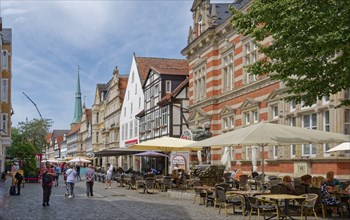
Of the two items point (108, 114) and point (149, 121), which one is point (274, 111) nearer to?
point (149, 121)

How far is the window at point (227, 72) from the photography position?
33.1 meters

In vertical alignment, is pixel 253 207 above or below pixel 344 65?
below

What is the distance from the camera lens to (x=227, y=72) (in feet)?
111

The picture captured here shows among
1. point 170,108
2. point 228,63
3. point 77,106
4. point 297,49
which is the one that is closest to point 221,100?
point 228,63

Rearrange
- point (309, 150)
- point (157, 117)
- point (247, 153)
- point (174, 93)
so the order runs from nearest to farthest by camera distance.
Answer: point (309, 150), point (247, 153), point (174, 93), point (157, 117)

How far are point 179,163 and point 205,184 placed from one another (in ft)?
38.9

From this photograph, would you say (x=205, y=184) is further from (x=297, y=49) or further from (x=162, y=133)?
(x=162, y=133)

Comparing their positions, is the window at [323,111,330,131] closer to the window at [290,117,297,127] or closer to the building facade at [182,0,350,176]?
the building facade at [182,0,350,176]

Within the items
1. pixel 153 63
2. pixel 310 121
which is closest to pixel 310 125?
pixel 310 121

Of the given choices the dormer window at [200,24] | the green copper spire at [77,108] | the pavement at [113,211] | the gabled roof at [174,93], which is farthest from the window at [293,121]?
the green copper spire at [77,108]

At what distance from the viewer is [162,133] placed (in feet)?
153

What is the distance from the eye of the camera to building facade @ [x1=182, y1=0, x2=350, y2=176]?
2216 cm

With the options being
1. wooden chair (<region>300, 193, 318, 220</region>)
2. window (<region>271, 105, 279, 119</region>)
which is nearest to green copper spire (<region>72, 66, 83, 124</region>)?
window (<region>271, 105, 279, 119</region>)

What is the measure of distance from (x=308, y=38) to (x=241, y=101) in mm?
18010
